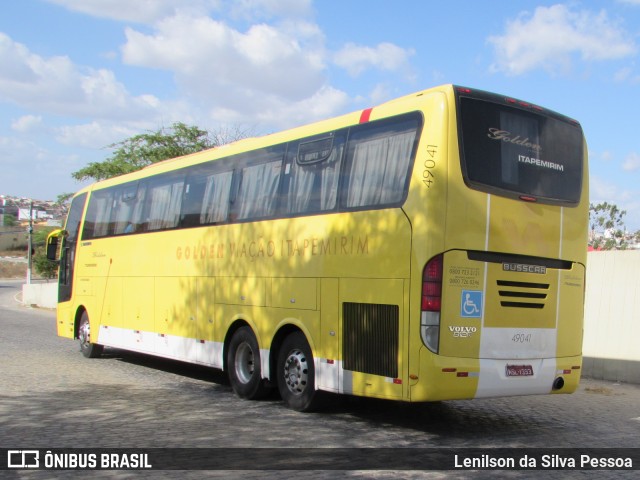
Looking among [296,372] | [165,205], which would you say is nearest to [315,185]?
[296,372]

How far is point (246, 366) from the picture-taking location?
35.6ft

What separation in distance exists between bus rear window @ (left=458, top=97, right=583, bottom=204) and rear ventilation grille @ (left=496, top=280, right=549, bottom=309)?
3.28 ft

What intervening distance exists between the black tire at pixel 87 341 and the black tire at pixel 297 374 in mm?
7729

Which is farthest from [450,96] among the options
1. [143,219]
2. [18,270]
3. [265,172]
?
[18,270]

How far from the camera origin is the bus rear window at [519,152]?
8141mm

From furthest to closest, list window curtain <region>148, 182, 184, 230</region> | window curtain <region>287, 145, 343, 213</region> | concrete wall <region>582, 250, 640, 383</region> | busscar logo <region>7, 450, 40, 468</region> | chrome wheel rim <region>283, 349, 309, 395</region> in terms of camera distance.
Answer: concrete wall <region>582, 250, 640, 383</region>, window curtain <region>148, 182, 184, 230</region>, chrome wheel rim <region>283, 349, 309, 395</region>, window curtain <region>287, 145, 343, 213</region>, busscar logo <region>7, 450, 40, 468</region>

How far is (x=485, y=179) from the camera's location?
8172mm

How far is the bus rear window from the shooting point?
814cm

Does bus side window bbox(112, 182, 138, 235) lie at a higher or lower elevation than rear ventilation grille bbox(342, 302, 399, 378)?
higher

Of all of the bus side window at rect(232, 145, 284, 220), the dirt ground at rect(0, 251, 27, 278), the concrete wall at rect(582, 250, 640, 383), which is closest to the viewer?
the bus side window at rect(232, 145, 284, 220)

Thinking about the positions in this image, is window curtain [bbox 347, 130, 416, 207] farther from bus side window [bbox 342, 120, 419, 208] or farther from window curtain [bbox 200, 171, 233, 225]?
window curtain [bbox 200, 171, 233, 225]

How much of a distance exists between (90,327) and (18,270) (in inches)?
4019

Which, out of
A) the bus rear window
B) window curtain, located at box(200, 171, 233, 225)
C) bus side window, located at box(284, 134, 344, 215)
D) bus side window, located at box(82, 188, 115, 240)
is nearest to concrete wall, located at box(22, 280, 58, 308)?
bus side window, located at box(82, 188, 115, 240)

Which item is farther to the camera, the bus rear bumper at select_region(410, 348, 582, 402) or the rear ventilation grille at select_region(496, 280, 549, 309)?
the rear ventilation grille at select_region(496, 280, 549, 309)
